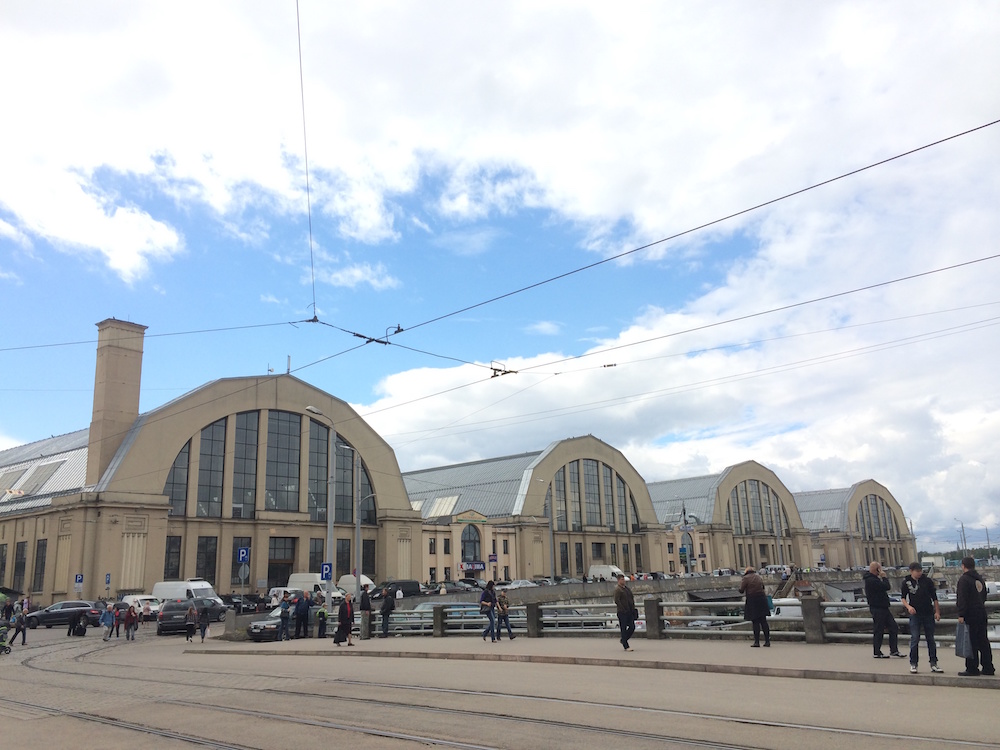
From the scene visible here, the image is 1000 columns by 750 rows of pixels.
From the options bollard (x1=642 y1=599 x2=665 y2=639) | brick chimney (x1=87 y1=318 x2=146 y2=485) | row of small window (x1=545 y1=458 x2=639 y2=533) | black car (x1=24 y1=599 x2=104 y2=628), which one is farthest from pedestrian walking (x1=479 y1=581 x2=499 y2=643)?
row of small window (x1=545 y1=458 x2=639 y2=533)

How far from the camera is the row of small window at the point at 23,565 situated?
163 ft

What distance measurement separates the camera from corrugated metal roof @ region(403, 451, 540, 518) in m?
75.9

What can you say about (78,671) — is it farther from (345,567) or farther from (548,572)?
(548,572)

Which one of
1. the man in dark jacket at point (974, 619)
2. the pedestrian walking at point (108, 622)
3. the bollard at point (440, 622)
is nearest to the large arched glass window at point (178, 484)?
the pedestrian walking at point (108, 622)

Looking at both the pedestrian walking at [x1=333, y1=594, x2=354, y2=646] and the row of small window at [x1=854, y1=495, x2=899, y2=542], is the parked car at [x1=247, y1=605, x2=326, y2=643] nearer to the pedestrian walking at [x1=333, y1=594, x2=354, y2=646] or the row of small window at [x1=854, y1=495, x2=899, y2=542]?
the pedestrian walking at [x1=333, y1=594, x2=354, y2=646]

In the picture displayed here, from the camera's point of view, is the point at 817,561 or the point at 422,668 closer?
the point at 422,668

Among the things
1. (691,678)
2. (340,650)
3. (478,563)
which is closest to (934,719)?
(691,678)

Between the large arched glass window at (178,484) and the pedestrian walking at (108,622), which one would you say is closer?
the pedestrian walking at (108,622)

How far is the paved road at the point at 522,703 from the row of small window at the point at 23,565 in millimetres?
36055

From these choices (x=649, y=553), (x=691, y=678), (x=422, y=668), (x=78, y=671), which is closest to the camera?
(x=691, y=678)

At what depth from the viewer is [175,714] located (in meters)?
11.0

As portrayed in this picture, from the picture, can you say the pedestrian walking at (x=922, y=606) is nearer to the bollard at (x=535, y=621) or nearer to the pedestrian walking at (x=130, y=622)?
the bollard at (x=535, y=621)

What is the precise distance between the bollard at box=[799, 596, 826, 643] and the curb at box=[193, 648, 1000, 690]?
3707 millimetres

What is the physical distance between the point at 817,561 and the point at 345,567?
79000mm
